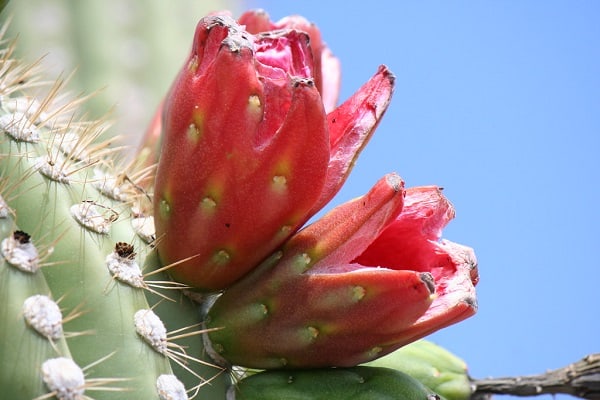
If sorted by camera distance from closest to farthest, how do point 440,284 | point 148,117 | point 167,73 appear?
point 440,284
point 148,117
point 167,73

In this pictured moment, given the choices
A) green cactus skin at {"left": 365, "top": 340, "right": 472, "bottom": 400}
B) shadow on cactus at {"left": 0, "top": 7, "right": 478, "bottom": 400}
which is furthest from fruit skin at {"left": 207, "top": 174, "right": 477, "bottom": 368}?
green cactus skin at {"left": 365, "top": 340, "right": 472, "bottom": 400}

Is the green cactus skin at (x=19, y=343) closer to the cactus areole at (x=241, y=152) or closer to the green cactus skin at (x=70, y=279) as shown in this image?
the green cactus skin at (x=70, y=279)

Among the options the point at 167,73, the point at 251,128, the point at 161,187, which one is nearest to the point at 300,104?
the point at 251,128

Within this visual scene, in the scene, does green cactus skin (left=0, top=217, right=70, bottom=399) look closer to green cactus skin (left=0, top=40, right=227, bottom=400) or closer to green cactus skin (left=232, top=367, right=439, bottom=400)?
green cactus skin (left=0, top=40, right=227, bottom=400)

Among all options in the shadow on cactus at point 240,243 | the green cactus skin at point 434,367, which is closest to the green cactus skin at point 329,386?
the shadow on cactus at point 240,243

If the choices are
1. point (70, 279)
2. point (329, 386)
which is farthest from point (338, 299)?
point (70, 279)

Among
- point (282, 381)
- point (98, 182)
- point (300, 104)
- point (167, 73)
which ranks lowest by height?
point (282, 381)

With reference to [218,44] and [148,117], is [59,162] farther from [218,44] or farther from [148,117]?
[148,117]
